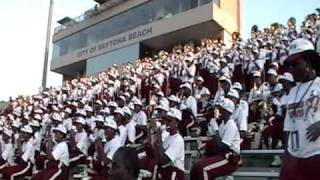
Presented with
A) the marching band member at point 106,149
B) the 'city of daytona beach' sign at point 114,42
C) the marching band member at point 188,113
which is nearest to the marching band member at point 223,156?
the marching band member at point 106,149

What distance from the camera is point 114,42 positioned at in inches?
1227

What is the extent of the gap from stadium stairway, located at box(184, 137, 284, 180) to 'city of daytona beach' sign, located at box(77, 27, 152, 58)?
19.7m

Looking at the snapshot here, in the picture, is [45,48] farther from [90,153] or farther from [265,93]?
[265,93]

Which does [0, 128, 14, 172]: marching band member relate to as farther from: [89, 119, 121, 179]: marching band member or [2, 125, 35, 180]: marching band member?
[89, 119, 121, 179]: marching band member

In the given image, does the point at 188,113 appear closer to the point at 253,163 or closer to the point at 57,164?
the point at 253,163

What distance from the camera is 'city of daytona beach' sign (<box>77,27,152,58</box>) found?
2888cm

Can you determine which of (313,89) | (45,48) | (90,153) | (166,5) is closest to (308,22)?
(90,153)

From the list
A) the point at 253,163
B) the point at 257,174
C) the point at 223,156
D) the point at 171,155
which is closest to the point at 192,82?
the point at 253,163

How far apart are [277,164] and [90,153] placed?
450 centimetres

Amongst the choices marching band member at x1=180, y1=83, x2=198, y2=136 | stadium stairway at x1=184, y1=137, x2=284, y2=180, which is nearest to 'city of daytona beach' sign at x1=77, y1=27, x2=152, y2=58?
marching band member at x1=180, y1=83, x2=198, y2=136

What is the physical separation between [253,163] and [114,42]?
23653 mm

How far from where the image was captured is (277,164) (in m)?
7.70

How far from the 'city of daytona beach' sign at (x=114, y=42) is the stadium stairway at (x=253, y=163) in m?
19.7

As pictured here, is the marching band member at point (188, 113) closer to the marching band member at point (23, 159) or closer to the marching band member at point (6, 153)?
the marching band member at point (23, 159)
